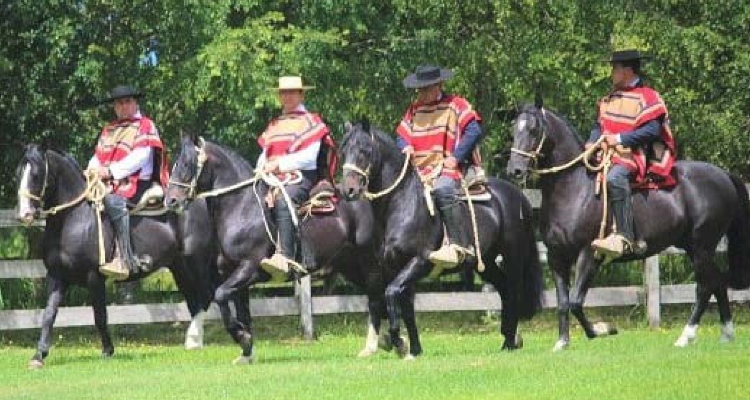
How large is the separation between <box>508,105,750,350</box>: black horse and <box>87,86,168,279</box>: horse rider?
4394mm

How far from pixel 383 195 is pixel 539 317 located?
9163mm

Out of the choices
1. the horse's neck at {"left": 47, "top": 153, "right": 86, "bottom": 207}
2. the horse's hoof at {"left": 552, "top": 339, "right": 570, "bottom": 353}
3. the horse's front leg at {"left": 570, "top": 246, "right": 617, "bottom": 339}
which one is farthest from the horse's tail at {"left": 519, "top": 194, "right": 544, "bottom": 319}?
the horse's neck at {"left": 47, "top": 153, "right": 86, "bottom": 207}

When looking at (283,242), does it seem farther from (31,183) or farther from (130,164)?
(31,183)

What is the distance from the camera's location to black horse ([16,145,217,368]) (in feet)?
59.4

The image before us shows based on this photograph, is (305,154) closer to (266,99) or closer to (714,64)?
(266,99)

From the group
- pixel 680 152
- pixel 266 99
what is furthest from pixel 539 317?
pixel 266 99

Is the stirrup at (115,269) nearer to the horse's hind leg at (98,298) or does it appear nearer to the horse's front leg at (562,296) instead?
the horse's hind leg at (98,298)

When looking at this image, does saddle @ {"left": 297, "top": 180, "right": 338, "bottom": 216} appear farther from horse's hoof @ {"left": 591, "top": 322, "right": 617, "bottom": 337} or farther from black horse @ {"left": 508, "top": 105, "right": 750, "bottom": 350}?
horse's hoof @ {"left": 591, "top": 322, "right": 617, "bottom": 337}

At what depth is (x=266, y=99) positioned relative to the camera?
2350cm

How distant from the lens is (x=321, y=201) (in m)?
17.7

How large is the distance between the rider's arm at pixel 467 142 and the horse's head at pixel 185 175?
2.52 metres

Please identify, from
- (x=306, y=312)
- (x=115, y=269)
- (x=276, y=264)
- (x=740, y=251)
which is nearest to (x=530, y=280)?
(x=740, y=251)

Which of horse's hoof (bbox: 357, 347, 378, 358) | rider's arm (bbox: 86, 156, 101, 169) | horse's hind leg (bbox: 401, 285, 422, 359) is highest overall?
rider's arm (bbox: 86, 156, 101, 169)

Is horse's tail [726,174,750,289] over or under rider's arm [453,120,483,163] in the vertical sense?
under
